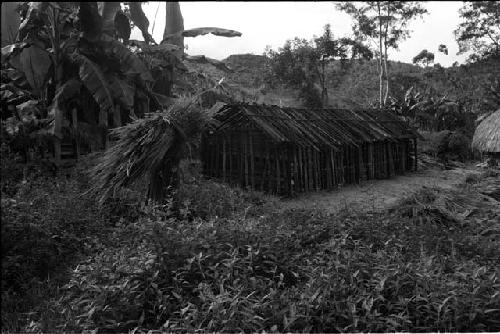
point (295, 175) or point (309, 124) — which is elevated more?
point (309, 124)

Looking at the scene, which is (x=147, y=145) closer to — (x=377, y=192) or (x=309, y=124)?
(x=309, y=124)

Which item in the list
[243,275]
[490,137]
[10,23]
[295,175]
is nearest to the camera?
[243,275]

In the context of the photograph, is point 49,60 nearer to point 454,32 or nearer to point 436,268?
point 436,268

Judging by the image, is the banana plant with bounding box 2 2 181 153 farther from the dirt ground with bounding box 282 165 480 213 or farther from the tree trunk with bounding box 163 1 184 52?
the dirt ground with bounding box 282 165 480 213

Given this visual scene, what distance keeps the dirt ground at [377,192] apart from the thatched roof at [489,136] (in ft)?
3.30

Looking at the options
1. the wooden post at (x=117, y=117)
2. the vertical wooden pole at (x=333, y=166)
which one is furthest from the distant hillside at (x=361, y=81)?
the wooden post at (x=117, y=117)

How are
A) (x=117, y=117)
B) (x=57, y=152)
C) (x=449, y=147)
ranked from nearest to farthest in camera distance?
(x=57, y=152) → (x=117, y=117) → (x=449, y=147)

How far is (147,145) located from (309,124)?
6.59 m

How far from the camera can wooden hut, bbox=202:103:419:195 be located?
10.8 m

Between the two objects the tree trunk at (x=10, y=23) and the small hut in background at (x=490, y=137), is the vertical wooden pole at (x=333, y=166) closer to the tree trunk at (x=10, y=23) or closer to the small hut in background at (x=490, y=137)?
the small hut in background at (x=490, y=137)

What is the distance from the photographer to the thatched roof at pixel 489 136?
15.7 meters

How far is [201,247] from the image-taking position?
481 centimetres

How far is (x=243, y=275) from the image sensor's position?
A: 431 cm

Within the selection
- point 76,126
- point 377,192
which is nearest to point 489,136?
point 377,192
